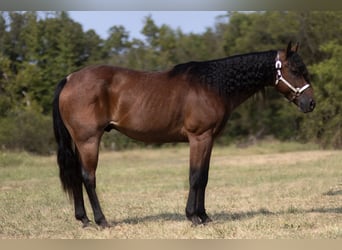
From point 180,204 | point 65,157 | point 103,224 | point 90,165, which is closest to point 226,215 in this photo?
point 180,204

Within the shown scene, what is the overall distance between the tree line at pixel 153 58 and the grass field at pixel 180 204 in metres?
8.78

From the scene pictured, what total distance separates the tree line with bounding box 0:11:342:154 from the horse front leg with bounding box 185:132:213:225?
52.7 ft

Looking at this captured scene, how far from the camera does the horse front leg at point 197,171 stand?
6.73 metres

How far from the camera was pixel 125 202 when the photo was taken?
9273 mm

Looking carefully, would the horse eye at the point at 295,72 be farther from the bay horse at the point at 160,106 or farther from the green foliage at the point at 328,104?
the green foliage at the point at 328,104

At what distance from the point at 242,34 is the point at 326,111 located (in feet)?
36.3

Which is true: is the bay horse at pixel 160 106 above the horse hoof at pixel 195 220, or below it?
above

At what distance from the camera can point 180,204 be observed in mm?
8836

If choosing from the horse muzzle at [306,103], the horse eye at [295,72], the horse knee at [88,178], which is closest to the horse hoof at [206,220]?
the horse knee at [88,178]

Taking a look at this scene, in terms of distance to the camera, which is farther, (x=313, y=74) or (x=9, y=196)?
(x=313, y=74)

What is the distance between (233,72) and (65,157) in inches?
104

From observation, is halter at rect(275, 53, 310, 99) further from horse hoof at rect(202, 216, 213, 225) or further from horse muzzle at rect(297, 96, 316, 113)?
horse hoof at rect(202, 216, 213, 225)

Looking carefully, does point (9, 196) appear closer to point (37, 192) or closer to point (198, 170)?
point (37, 192)

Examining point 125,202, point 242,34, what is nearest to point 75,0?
point 125,202
